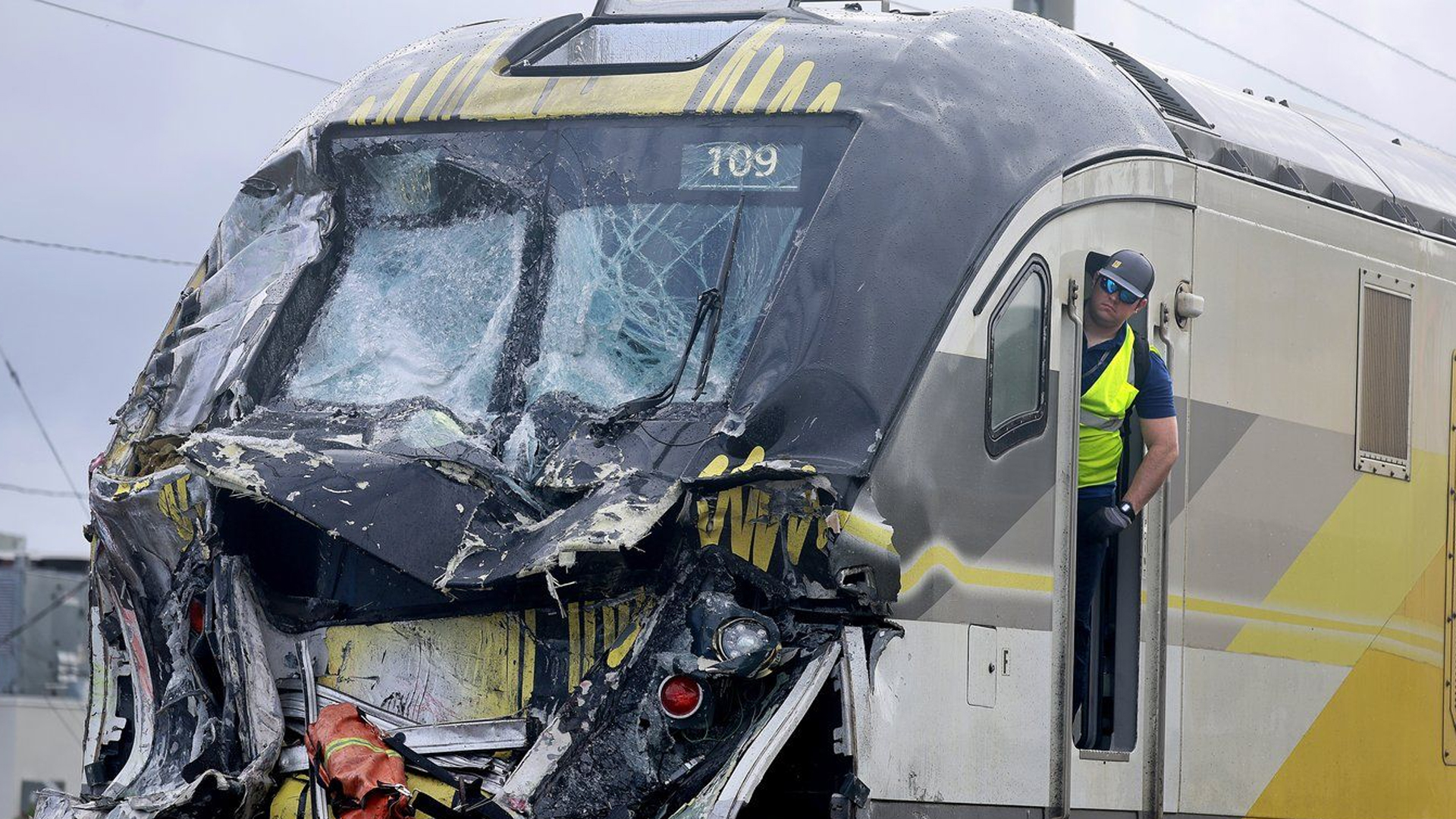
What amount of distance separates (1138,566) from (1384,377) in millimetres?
1833

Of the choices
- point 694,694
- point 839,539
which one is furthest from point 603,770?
point 839,539

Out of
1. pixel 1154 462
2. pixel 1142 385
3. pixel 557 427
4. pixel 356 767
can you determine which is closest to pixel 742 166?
pixel 557 427

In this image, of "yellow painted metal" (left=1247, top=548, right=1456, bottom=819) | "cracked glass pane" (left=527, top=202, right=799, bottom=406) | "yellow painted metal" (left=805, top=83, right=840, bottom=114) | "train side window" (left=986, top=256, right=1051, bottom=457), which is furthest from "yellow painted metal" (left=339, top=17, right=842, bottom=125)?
"yellow painted metal" (left=1247, top=548, right=1456, bottom=819)

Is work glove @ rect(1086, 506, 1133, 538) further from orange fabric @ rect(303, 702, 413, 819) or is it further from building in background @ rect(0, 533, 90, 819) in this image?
building in background @ rect(0, 533, 90, 819)

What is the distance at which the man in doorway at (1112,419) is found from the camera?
270 inches

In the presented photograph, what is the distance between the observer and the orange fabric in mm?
5777

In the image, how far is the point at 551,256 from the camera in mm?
6785

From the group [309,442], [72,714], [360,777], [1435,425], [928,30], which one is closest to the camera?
[360,777]

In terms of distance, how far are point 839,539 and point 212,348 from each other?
2.51 metres

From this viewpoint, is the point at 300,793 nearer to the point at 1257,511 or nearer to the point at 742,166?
the point at 742,166

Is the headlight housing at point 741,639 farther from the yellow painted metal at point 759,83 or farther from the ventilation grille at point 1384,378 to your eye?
the ventilation grille at point 1384,378

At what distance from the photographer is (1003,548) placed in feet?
21.2

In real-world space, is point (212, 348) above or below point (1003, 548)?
above

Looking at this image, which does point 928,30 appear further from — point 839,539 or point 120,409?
point 120,409
